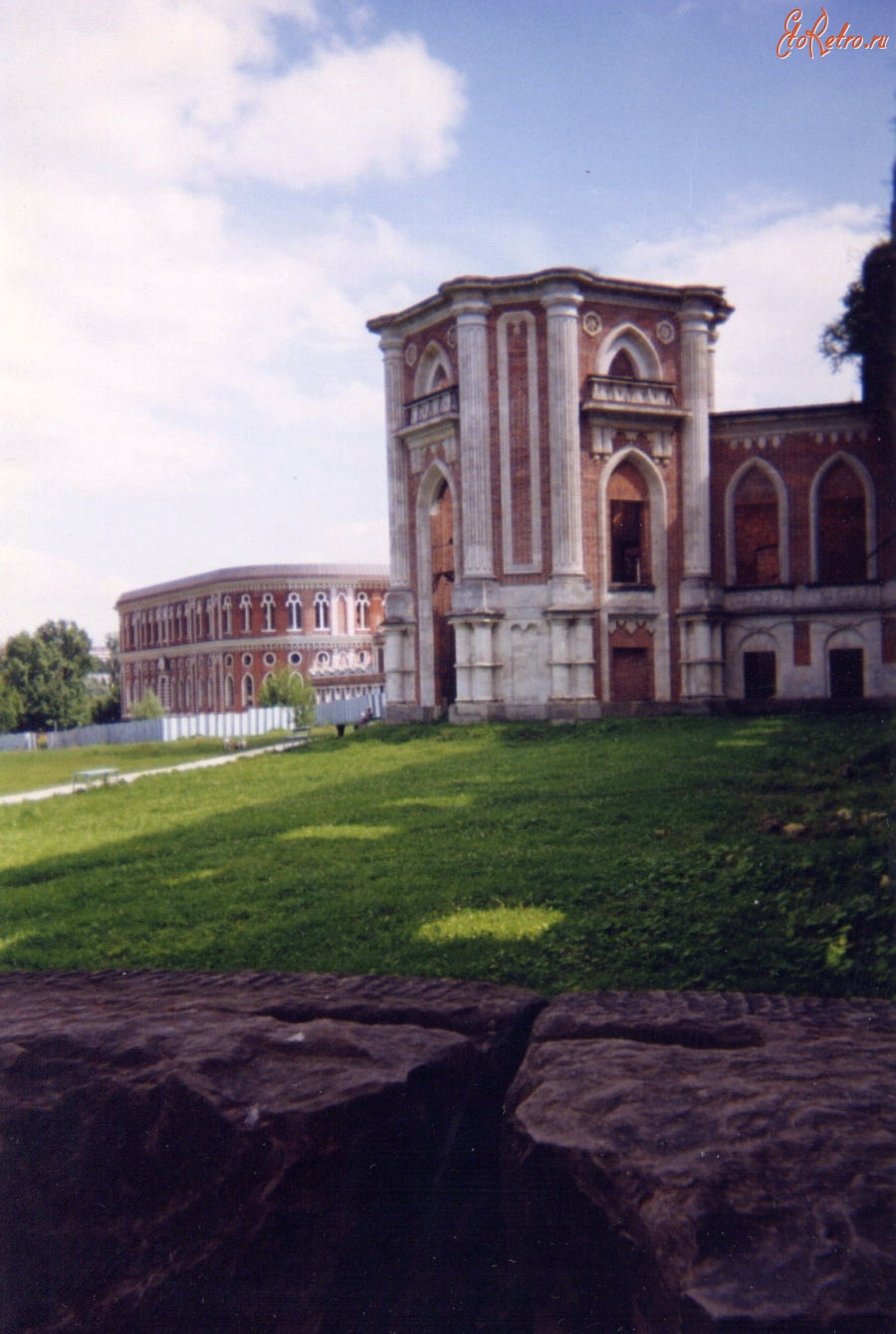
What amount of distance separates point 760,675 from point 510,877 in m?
20.2

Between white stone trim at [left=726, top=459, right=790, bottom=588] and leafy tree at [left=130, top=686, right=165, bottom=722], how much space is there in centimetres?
2685

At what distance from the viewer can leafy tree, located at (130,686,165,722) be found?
44.5 metres

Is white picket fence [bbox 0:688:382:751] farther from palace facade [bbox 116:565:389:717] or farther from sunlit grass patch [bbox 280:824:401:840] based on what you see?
sunlit grass patch [bbox 280:824:401:840]

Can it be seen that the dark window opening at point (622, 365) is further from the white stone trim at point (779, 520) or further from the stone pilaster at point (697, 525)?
the white stone trim at point (779, 520)

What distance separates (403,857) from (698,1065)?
5749mm

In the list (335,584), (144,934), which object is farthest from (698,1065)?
(335,584)

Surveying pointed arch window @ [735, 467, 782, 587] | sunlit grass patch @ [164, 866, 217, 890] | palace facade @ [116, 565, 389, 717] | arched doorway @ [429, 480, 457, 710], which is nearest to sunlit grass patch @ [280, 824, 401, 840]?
→ sunlit grass patch @ [164, 866, 217, 890]

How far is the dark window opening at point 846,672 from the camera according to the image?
2555cm

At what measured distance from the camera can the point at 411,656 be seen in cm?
2853

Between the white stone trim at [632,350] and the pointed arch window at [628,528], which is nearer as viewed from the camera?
the white stone trim at [632,350]

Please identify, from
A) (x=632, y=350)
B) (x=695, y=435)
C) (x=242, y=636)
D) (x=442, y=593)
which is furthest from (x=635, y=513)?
(x=242, y=636)

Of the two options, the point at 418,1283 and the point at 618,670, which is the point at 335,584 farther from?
the point at 418,1283

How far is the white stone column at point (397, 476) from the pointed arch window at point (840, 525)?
444 inches

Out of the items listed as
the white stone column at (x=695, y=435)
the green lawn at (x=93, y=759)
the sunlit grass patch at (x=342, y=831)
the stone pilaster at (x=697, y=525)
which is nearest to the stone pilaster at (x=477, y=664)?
the stone pilaster at (x=697, y=525)
